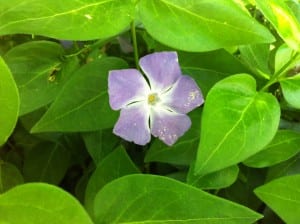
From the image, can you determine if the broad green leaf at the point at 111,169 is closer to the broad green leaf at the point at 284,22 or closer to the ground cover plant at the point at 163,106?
the ground cover plant at the point at 163,106

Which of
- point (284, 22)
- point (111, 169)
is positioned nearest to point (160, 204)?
point (111, 169)

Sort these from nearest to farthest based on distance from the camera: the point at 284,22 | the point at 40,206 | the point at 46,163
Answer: the point at 40,206, the point at 284,22, the point at 46,163

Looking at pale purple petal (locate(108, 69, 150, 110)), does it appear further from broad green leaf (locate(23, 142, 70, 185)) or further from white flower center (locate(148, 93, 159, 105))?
broad green leaf (locate(23, 142, 70, 185))

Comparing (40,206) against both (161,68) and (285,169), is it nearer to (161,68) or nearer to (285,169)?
(161,68)

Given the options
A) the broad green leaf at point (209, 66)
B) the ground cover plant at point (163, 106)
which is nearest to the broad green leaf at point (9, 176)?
the ground cover plant at point (163, 106)

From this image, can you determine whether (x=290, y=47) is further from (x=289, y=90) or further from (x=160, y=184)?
(x=160, y=184)

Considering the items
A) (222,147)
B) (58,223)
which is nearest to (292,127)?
(222,147)

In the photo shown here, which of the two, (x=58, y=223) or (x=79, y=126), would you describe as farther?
(x=79, y=126)
